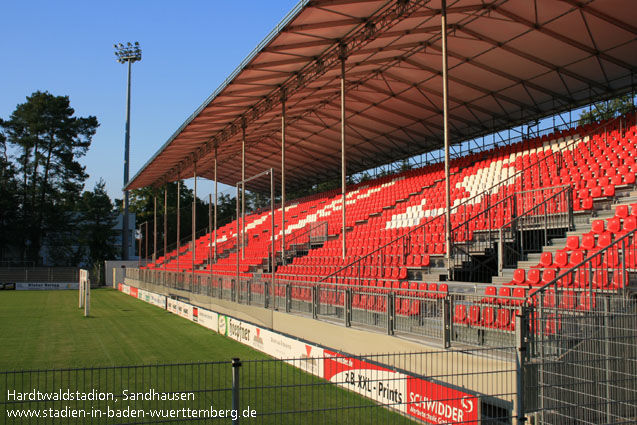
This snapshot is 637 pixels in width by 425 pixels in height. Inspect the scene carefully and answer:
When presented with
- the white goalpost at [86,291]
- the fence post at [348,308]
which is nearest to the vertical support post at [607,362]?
the fence post at [348,308]

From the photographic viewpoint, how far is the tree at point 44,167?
201 feet

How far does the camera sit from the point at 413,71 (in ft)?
72.8

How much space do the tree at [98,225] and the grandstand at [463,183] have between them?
108 feet

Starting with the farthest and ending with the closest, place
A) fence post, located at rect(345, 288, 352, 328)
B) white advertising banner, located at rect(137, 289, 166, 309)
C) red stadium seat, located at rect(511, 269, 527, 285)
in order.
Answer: white advertising banner, located at rect(137, 289, 166, 309) < fence post, located at rect(345, 288, 352, 328) < red stadium seat, located at rect(511, 269, 527, 285)

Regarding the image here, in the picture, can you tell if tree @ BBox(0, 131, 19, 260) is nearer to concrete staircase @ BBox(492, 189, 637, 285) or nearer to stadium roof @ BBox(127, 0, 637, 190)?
stadium roof @ BBox(127, 0, 637, 190)

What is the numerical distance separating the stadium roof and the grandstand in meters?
0.09

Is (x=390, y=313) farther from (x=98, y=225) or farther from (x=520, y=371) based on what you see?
(x=98, y=225)

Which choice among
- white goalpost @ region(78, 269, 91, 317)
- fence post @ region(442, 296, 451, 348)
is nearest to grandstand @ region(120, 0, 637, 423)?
fence post @ region(442, 296, 451, 348)

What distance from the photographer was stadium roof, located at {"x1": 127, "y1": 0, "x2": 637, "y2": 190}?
16.5m

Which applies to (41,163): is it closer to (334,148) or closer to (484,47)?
(334,148)

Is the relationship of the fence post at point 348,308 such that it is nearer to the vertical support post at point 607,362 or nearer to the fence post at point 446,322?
the fence post at point 446,322

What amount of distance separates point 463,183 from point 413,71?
200 inches

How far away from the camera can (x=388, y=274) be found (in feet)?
53.1

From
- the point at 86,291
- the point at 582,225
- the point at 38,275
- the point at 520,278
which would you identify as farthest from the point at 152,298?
the point at 38,275
